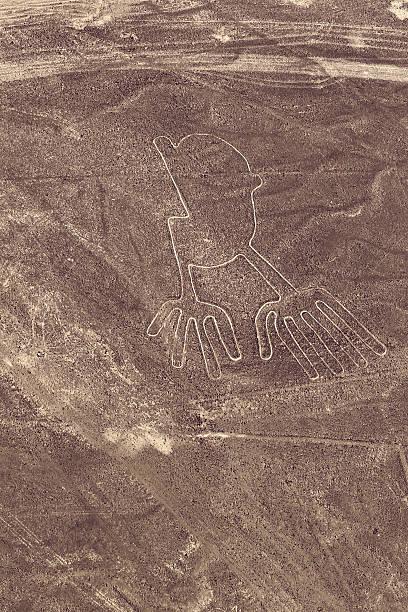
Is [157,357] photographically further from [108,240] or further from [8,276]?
[8,276]

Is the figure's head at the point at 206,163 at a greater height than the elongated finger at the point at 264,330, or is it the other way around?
the figure's head at the point at 206,163

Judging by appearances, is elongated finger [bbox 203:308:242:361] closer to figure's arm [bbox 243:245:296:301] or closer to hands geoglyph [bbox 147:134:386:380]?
hands geoglyph [bbox 147:134:386:380]

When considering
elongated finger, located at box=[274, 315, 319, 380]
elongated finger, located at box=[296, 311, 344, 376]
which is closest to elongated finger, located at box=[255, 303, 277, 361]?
elongated finger, located at box=[274, 315, 319, 380]

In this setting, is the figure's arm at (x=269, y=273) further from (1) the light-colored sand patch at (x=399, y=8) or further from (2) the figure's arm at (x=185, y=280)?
(1) the light-colored sand patch at (x=399, y=8)

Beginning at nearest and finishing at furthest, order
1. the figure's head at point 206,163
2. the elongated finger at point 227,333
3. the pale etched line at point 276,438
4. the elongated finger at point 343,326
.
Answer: the pale etched line at point 276,438 < the elongated finger at point 227,333 < the elongated finger at point 343,326 < the figure's head at point 206,163

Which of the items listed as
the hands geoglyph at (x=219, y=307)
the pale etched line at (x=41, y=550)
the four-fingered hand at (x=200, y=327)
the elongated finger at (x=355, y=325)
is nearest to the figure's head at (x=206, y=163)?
the hands geoglyph at (x=219, y=307)

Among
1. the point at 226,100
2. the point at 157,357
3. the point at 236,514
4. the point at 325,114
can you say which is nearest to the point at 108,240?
the point at 157,357

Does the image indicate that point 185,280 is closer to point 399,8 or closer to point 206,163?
point 206,163

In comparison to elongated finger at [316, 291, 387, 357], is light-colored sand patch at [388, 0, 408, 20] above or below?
above
